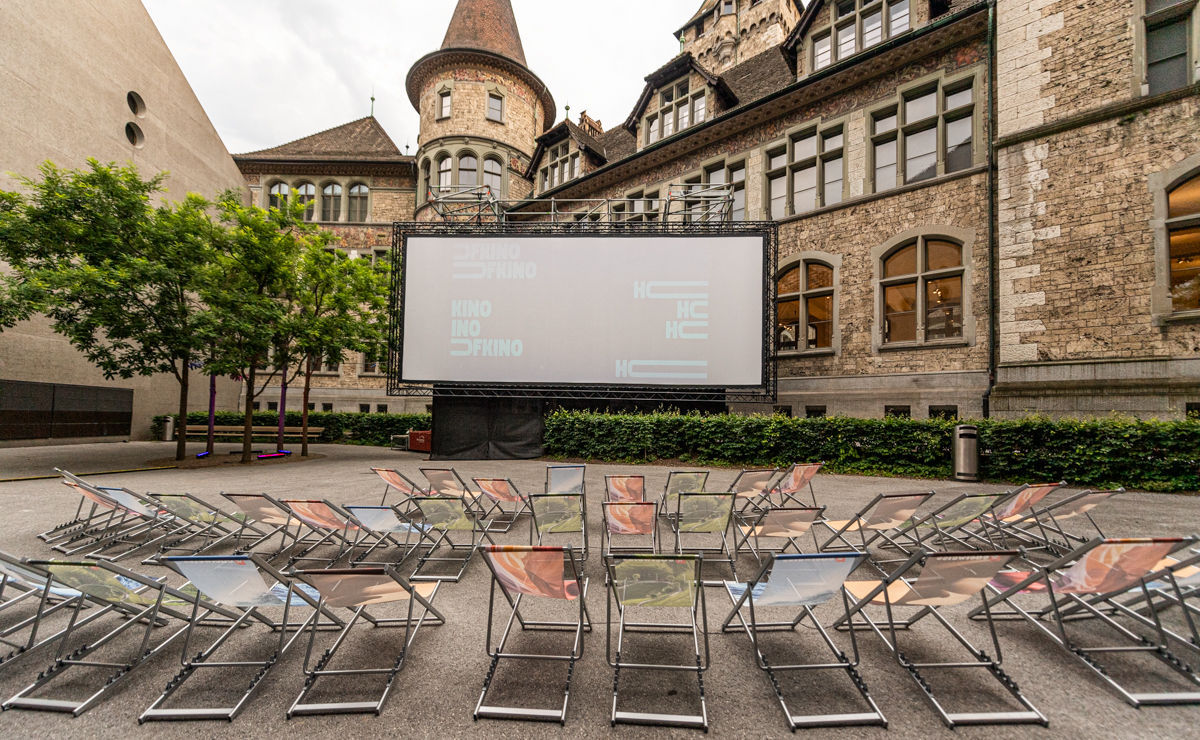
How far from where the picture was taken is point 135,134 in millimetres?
17734

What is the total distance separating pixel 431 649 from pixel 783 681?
7.00 ft

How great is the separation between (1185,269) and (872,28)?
361 inches

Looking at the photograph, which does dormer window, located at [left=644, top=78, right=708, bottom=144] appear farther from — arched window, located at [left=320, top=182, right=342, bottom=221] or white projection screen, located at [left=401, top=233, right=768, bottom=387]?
arched window, located at [left=320, top=182, right=342, bottom=221]

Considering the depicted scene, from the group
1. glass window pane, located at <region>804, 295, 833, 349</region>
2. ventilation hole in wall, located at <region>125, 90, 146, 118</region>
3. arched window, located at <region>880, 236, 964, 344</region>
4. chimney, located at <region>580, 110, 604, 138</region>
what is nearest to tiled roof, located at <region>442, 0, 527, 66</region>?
chimney, located at <region>580, 110, 604, 138</region>

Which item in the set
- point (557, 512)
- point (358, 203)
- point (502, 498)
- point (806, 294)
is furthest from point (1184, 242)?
point (358, 203)

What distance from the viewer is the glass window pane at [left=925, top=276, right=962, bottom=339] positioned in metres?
11.6

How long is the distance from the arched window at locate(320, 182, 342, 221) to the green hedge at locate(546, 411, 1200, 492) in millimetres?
19130

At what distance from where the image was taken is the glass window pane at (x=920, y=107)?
12266 millimetres

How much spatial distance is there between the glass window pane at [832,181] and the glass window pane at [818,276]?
1.78m

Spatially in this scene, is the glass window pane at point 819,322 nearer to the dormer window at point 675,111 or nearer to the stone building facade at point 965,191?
the stone building facade at point 965,191

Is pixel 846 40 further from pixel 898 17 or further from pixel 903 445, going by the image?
pixel 903 445

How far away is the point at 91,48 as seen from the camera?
15938 millimetres

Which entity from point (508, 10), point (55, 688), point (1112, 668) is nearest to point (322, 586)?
point (55, 688)

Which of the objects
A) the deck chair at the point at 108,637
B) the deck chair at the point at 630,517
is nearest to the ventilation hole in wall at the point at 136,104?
the deck chair at the point at 108,637
